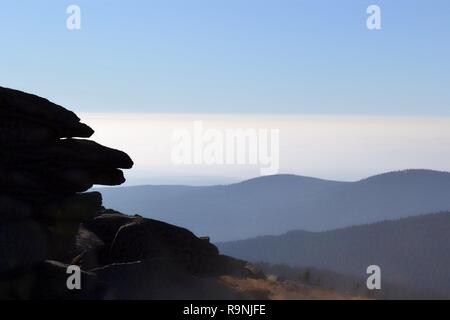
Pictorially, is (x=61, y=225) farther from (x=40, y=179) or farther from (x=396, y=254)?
(x=396, y=254)

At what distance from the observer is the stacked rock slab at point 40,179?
118 ft

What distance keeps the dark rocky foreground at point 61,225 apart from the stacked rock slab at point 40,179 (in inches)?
2.1

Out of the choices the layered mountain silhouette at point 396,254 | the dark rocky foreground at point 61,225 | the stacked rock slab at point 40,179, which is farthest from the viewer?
the layered mountain silhouette at point 396,254

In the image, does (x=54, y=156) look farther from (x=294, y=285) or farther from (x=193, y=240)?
(x=294, y=285)

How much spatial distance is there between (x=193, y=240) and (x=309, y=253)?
152718 millimetres

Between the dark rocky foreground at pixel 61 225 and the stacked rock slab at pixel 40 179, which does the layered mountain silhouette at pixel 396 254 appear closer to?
the dark rocky foreground at pixel 61 225

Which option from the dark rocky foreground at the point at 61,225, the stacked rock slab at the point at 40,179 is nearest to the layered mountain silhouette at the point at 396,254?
the dark rocky foreground at the point at 61,225

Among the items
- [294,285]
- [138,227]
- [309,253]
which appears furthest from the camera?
[309,253]

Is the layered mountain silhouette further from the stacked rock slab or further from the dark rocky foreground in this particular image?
the stacked rock slab

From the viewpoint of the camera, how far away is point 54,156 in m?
38.9

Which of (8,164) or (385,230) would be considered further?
(385,230)

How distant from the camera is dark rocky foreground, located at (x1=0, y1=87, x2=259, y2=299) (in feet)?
117

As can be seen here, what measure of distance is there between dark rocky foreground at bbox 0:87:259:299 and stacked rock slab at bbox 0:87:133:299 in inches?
2.1
